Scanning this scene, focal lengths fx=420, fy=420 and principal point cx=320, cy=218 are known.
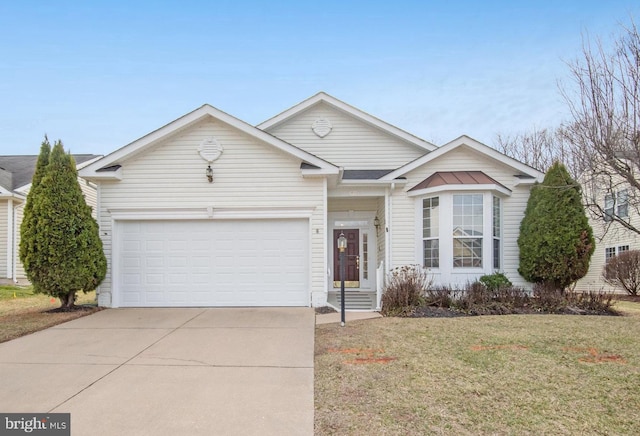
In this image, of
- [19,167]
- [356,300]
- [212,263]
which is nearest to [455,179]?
[356,300]

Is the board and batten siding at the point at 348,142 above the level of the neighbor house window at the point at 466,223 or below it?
above

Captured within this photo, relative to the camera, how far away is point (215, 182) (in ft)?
33.9

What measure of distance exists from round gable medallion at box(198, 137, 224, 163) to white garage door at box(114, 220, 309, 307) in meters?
1.59

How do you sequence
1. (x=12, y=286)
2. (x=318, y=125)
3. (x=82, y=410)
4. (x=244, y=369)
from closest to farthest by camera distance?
(x=82, y=410) < (x=244, y=369) < (x=318, y=125) < (x=12, y=286)

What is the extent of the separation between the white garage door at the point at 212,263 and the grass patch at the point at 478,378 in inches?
104

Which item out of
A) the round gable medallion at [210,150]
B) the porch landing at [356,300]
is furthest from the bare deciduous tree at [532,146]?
the round gable medallion at [210,150]

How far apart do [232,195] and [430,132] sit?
27.3m

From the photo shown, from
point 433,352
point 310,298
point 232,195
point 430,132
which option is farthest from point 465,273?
point 430,132

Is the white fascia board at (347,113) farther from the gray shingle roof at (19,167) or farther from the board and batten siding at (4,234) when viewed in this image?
the board and batten siding at (4,234)

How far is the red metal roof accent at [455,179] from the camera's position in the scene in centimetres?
1076

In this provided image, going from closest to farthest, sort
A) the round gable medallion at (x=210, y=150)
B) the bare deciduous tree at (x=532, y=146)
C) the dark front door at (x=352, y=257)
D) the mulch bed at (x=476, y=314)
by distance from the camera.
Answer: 1. the mulch bed at (x=476, y=314)
2. the round gable medallion at (x=210, y=150)
3. the dark front door at (x=352, y=257)
4. the bare deciduous tree at (x=532, y=146)

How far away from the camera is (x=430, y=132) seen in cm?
3438

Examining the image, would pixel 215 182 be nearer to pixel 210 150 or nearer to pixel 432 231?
pixel 210 150

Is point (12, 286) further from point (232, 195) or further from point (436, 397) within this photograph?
point (436, 397)
